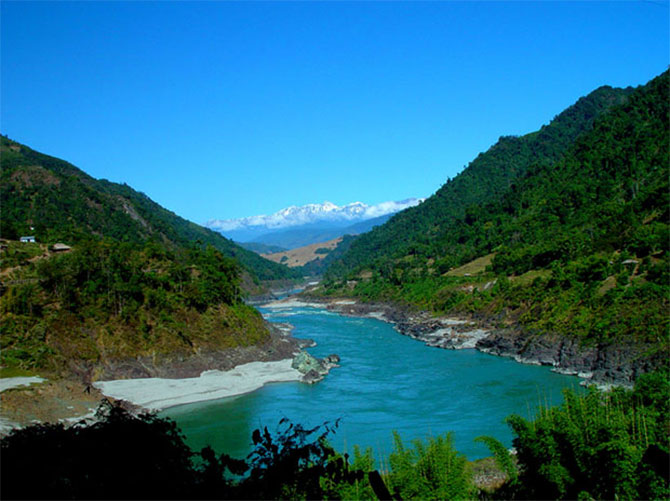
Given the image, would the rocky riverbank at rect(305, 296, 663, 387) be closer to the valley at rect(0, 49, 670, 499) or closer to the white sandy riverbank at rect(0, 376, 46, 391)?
the valley at rect(0, 49, 670, 499)

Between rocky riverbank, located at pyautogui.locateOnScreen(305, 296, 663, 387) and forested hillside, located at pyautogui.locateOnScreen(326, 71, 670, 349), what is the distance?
3.95ft

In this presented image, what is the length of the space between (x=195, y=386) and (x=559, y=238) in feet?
159

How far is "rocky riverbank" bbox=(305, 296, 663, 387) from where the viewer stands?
3372cm


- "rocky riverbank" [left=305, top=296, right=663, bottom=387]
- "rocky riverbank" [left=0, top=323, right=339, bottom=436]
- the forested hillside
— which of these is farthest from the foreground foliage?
the forested hillside

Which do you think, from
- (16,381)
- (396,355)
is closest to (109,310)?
(16,381)

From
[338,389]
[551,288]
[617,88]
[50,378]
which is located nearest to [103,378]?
[50,378]

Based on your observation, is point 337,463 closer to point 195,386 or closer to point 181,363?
point 195,386

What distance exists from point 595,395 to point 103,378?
28318 mm

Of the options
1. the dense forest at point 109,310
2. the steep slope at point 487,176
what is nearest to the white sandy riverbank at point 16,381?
the dense forest at point 109,310

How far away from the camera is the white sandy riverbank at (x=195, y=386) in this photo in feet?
102

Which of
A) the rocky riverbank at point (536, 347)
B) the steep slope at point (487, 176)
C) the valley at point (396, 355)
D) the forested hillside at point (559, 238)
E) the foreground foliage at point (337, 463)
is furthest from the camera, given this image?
the steep slope at point (487, 176)

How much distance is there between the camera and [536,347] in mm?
42656

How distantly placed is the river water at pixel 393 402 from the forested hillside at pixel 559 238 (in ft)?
25.9

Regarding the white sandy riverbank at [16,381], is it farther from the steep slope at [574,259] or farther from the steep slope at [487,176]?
the steep slope at [487,176]
